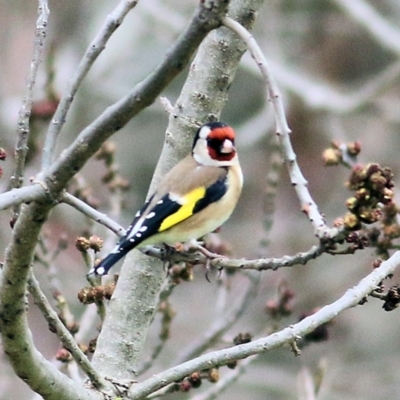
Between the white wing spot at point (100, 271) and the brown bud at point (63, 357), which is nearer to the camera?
the white wing spot at point (100, 271)

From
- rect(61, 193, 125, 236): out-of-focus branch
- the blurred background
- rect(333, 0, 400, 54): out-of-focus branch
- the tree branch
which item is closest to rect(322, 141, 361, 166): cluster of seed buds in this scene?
rect(61, 193, 125, 236): out-of-focus branch

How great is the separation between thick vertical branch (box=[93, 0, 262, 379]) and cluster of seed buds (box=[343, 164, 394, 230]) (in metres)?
1.26

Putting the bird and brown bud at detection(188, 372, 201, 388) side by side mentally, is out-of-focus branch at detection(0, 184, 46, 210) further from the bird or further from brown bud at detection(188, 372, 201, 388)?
brown bud at detection(188, 372, 201, 388)

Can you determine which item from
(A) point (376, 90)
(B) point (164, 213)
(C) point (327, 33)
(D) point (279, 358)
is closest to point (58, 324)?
(B) point (164, 213)

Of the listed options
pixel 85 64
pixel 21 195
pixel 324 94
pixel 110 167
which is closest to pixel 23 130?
pixel 85 64

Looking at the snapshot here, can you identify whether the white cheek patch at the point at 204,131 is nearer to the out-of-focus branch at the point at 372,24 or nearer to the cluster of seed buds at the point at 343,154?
the cluster of seed buds at the point at 343,154

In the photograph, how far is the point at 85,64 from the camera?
86.7 inches

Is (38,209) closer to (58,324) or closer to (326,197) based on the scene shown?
(58,324)

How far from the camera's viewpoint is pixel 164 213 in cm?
324

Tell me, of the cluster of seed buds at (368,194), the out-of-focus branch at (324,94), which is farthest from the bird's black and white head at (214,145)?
the out-of-focus branch at (324,94)

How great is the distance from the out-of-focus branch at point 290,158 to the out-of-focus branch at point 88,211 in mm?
548

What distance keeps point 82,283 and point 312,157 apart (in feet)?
13.0

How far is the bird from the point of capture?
127 inches

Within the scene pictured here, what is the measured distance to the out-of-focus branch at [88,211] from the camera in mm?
2311
